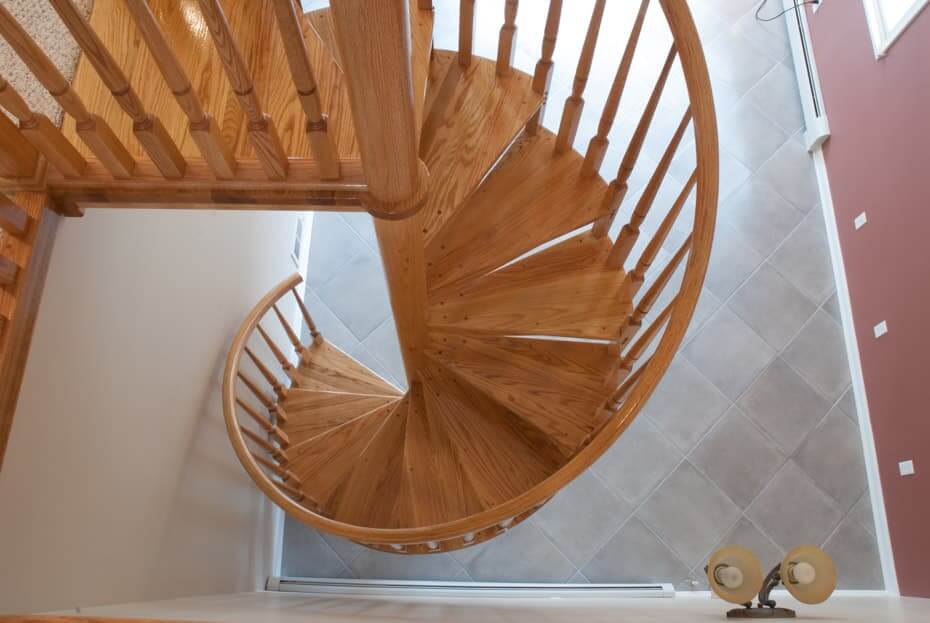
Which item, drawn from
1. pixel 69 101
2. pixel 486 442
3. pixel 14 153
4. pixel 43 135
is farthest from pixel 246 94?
pixel 486 442

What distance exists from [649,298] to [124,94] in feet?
5.14

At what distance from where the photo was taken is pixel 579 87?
2.33 metres

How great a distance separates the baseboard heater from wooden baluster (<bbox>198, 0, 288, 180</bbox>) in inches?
90.7

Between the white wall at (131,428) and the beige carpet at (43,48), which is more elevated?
the beige carpet at (43,48)

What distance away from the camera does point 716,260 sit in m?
3.74

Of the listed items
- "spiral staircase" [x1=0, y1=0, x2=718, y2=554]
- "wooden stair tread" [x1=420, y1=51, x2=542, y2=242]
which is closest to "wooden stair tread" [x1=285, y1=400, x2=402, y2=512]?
"spiral staircase" [x1=0, y1=0, x2=718, y2=554]

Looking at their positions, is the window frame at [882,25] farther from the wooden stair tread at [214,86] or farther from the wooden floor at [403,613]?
the wooden stair tread at [214,86]

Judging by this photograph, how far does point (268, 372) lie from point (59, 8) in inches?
83.7

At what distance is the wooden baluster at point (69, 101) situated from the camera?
44.0 inches

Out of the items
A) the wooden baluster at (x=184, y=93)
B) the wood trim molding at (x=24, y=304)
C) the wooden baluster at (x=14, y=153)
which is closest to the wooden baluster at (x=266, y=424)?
the wood trim molding at (x=24, y=304)

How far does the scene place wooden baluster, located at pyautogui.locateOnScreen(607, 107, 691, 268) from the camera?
6.98ft

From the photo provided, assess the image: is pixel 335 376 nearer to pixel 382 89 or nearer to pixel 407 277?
pixel 407 277

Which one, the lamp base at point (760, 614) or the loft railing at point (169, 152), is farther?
the lamp base at point (760, 614)

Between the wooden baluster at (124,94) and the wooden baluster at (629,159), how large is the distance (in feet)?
4.47
